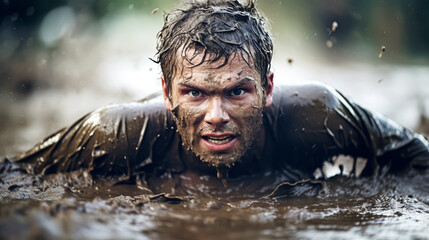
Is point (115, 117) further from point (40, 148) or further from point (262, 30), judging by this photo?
point (262, 30)

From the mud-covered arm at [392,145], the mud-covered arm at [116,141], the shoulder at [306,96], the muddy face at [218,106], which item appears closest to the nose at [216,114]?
the muddy face at [218,106]

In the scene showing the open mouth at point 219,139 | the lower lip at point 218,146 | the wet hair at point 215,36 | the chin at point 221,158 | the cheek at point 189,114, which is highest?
the wet hair at point 215,36

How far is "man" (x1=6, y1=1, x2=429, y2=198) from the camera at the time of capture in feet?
11.2

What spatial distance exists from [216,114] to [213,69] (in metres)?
0.32

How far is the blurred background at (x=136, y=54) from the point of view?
Answer: 8852 mm

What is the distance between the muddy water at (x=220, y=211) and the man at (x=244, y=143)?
0.16m

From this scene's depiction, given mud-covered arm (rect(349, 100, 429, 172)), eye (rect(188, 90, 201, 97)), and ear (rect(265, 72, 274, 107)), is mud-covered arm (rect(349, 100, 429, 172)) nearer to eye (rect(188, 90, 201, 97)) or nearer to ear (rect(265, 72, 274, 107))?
ear (rect(265, 72, 274, 107))

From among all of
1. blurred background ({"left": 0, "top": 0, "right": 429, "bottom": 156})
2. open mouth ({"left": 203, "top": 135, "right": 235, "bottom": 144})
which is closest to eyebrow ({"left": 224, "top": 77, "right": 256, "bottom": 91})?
open mouth ({"left": 203, "top": 135, "right": 235, "bottom": 144})

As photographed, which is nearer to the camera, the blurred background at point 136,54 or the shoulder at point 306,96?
the shoulder at point 306,96

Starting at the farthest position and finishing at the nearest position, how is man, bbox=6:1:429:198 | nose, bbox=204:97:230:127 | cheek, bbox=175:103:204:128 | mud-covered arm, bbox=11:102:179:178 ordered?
mud-covered arm, bbox=11:102:179:178, man, bbox=6:1:429:198, cheek, bbox=175:103:204:128, nose, bbox=204:97:230:127

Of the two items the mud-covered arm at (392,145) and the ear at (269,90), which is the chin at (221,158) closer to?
the ear at (269,90)

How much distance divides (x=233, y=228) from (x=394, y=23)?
12.3 meters

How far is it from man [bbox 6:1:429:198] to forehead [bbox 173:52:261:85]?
0.13 m

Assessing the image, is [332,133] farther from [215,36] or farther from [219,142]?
[215,36]
